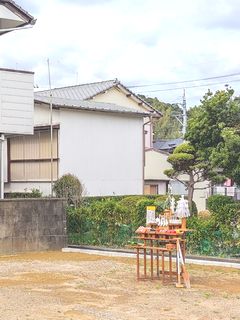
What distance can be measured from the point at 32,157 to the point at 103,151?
257 centimetres

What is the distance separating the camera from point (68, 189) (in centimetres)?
1794

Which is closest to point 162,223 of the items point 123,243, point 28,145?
point 123,243

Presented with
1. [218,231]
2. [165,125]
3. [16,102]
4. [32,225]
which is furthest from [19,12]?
[165,125]

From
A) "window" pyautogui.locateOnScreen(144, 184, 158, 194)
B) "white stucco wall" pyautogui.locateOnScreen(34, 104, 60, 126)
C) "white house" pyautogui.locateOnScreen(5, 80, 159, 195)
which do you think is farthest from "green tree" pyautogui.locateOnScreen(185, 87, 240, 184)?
"window" pyautogui.locateOnScreen(144, 184, 158, 194)

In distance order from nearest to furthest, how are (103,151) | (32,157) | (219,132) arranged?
(219,132) → (32,157) → (103,151)

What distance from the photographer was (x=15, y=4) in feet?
50.3

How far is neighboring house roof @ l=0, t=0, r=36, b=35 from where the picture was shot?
15.3 m

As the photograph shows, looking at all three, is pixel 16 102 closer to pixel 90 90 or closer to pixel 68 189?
pixel 68 189

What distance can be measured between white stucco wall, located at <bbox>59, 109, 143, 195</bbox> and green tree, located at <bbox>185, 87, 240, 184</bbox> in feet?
14.1

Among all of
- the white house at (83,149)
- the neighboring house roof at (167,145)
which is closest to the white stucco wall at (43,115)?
the white house at (83,149)

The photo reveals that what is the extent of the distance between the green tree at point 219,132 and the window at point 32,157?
4.94 meters

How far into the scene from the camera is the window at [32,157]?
1883 cm

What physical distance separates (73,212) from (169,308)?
792 cm

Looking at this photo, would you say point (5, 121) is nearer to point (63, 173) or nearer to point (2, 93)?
point (2, 93)
